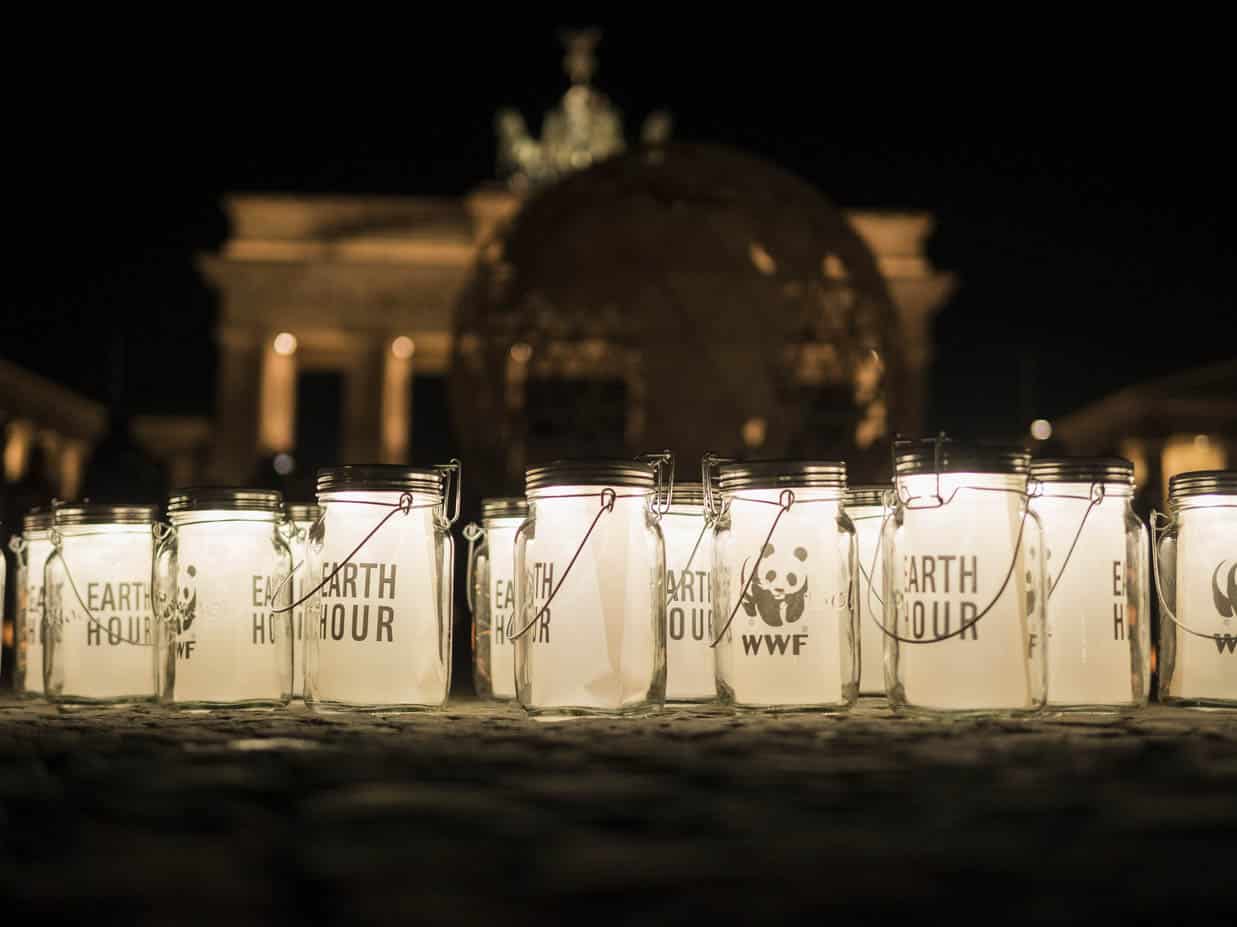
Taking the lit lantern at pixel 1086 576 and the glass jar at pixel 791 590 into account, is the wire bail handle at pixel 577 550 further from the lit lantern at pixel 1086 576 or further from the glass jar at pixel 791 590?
the lit lantern at pixel 1086 576

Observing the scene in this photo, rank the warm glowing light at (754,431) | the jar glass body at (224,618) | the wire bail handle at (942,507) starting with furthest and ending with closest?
the warm glowing light at (754,431), the jar glass body at (224,618), the wire bail handle at (942,507)

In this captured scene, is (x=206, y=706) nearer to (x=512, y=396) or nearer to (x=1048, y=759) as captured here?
(x=1048, y=759)

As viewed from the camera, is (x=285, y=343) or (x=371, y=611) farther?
(x=285, y=343)

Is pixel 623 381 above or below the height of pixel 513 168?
below

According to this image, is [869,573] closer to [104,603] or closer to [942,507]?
[942,507]

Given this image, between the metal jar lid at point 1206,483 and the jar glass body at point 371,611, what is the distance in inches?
54.6

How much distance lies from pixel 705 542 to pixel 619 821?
60.2 inches

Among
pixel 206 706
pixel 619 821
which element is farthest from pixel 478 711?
pixel 619 821

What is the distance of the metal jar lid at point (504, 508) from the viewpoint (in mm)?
3459

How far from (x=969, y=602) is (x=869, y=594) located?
497mm

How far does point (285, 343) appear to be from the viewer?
1420 inches

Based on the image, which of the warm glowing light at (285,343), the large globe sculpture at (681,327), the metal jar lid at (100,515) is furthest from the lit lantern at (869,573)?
the warm glowing light at (285,343)

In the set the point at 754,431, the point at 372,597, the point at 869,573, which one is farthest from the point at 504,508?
the point at 754,431

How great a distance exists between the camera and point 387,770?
83.0 inches
